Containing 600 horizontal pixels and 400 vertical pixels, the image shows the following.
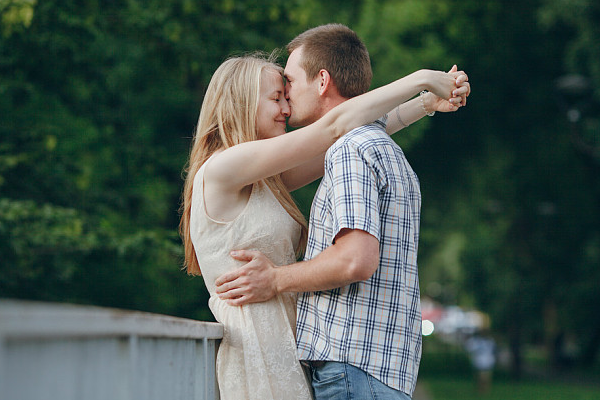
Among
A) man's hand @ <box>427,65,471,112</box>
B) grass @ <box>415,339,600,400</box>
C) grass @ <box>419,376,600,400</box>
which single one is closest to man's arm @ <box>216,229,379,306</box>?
man's hand @ <box>427,65,471,112</box>

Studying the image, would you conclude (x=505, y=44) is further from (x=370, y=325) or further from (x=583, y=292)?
(x=370, y=325)

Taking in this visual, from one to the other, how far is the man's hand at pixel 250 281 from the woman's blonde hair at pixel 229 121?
1.03 feet

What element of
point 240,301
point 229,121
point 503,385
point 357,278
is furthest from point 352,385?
point 503,385

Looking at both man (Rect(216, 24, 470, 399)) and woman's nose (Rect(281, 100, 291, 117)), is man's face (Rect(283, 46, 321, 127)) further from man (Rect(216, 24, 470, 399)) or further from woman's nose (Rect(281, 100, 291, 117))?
man (Rect(216, 24, 470, 399))

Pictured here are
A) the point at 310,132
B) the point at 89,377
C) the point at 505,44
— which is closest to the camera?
the point at 89,377

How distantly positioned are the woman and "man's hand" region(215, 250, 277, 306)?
1.9 inches

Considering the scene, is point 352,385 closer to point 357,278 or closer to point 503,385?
point 357,278

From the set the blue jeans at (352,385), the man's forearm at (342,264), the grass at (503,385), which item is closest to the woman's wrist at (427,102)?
the man's forearm at (342,264)

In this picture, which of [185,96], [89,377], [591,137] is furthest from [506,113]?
[89,377]

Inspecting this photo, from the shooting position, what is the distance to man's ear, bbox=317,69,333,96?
324 cm

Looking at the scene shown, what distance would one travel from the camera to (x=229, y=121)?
323 cm

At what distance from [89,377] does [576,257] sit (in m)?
24.5

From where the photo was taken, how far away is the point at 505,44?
20.6 metres

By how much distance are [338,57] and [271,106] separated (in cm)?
34
